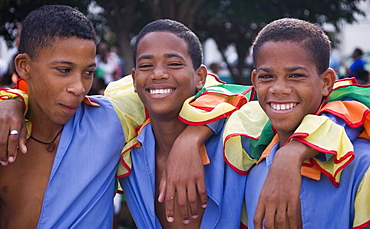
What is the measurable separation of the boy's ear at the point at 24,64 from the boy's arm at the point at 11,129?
0.16 m

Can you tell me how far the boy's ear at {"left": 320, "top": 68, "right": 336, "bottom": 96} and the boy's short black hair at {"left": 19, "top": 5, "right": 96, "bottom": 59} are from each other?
1.26 metres

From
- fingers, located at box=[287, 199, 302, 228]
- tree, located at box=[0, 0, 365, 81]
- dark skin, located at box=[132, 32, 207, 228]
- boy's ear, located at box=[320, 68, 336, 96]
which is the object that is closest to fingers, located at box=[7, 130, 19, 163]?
dark skin, located at box=[132, 32, 207, 228]

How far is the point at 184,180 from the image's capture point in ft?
7.47

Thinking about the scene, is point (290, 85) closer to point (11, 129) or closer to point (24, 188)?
point (11, 129)

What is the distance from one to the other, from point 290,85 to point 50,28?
1302 millimetres

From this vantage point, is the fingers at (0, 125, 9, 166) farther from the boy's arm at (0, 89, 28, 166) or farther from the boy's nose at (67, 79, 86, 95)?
the boy's nose at (67, 79, 86, 95)

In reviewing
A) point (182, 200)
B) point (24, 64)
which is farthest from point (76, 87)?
point (182, 200)

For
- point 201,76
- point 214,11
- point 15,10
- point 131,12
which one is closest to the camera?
point 201,76

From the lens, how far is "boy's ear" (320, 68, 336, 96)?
228cm

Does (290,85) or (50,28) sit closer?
(290,85)

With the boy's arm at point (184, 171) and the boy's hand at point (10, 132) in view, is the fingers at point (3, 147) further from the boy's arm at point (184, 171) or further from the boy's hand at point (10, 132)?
the boy's arm at point (184, 171)

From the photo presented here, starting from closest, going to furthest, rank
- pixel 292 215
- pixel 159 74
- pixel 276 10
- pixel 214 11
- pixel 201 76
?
pixel 292 215 → pixel 159 74 → pixel 201 76 → pixel 276 10 → pixel 214 11

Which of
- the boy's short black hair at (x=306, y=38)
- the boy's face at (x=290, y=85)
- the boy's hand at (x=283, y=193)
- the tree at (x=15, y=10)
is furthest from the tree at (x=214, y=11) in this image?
the boy's hand at (x=283, y=193)

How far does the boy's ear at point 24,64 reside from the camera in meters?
2.59
